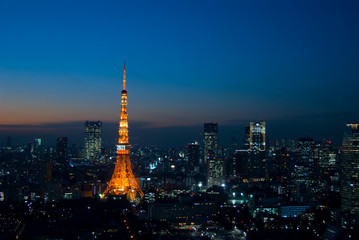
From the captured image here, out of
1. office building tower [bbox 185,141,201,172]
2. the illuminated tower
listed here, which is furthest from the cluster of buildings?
the illuminated tower

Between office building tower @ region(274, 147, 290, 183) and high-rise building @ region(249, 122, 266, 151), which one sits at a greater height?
high-rise building @ region(249, 122, 266, 151)

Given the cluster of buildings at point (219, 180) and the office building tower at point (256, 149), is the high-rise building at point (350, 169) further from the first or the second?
the office building tower at point (256, 149)

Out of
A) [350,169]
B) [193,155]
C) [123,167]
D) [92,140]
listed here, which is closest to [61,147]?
[92,140]

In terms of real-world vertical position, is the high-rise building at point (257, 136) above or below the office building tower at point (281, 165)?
above

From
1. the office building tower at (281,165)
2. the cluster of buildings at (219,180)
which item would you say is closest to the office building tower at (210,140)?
the cluster of buildings at (219,180)

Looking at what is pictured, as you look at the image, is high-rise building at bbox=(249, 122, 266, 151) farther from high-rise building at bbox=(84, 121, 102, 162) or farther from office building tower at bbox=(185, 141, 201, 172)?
high-rise building at bbox=(84, 121, 102, 162)

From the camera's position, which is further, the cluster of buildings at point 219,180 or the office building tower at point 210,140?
the office building tower at point 210,140

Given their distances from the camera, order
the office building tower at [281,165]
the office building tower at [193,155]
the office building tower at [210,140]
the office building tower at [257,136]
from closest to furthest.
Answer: the office building tower at [281,165] → the office building tower at [193,155] → the office building tower at [257,136] → the office building tower at [210,140]

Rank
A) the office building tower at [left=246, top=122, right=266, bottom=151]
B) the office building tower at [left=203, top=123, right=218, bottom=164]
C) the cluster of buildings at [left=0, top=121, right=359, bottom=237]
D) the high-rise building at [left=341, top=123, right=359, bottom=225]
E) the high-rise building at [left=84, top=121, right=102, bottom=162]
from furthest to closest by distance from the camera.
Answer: the high-rise building at [left=84, top=121, right=102, bottom=162] → the office building tower at [left=203, top=123, right=218, bottom=164] → the office building tower at [left=246, top=122, right=266, bottom=151] → the high-rise building at [left=341, top=123, right=359, bottom=225] → the cluster of buildings at [left=0, top=121, right=359, bottom=237]
